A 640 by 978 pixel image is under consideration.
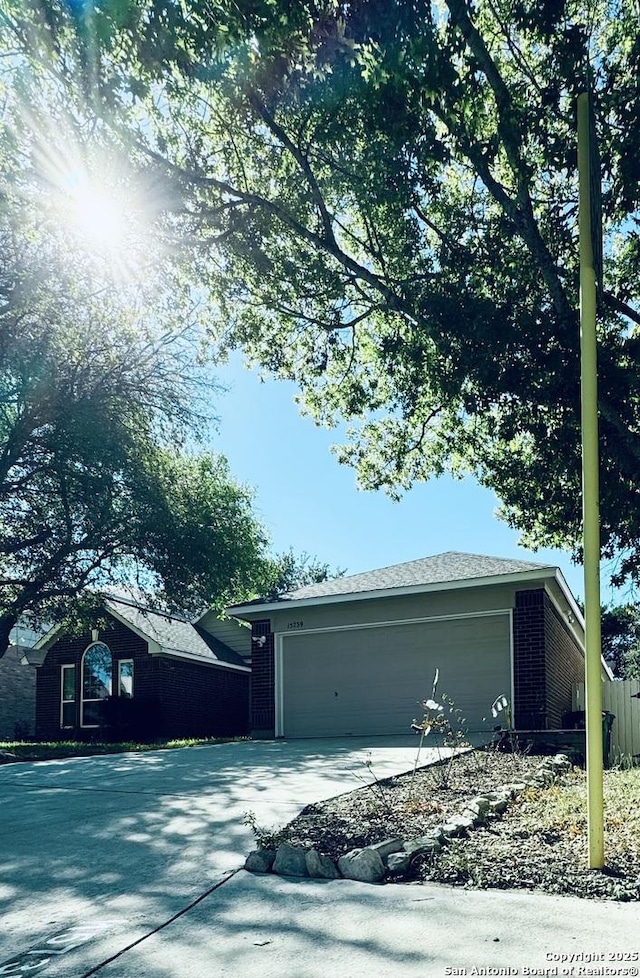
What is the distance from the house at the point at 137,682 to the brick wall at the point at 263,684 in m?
4.64

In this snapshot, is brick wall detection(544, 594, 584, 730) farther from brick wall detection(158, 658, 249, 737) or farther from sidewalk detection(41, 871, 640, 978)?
sidewalk detection(41, 871, 640, 978)

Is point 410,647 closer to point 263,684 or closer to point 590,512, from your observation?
point 263,684

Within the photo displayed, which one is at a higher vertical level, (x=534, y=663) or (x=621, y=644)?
(x=534, y=663)

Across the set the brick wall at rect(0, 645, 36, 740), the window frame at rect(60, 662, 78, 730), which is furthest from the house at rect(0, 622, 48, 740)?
the window frame at rect(60, 662, 78, 730)

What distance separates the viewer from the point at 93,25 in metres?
7.00

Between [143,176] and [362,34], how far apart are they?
368cm

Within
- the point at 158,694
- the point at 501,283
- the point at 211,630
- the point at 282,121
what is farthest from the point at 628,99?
the point at 211,630

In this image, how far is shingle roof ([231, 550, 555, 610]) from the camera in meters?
14.9

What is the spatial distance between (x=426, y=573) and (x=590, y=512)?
38.9ft

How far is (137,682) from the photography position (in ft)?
73.0

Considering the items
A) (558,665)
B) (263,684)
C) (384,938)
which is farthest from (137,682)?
(384,938)

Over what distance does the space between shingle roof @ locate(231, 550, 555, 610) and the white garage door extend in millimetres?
830

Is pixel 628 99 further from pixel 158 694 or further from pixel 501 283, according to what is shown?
pixel 158 694

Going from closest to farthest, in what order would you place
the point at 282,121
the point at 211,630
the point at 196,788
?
1. the point at 196,788
2. the point at 282,121
3. the point at 211,630
